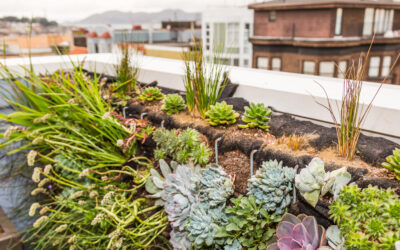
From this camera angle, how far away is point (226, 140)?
165 centimetres

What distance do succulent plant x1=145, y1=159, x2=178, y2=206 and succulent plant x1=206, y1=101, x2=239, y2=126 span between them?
299 millimetres

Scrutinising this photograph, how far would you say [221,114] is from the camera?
1715 mm

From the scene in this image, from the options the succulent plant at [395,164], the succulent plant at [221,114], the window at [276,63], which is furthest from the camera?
the window at [276,63]

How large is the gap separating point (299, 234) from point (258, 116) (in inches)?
24.6

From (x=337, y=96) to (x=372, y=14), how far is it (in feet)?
13.0

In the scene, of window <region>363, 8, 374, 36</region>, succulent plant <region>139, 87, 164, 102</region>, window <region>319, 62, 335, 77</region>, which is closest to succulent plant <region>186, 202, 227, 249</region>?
succulent plant <region>139, 87, 164, 102</region>

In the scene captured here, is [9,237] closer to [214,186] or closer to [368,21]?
[214,186]

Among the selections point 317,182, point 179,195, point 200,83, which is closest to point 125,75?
point 200,83

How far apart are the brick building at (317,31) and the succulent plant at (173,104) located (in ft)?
8.80

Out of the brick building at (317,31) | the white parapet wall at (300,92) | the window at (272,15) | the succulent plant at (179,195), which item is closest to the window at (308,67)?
the brick building at (317,31)

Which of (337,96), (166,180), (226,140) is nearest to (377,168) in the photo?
(337,96)

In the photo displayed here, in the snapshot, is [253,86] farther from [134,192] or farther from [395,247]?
[395,247]

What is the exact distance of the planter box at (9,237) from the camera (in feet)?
6.86

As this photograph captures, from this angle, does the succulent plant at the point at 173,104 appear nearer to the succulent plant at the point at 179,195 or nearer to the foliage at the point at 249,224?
the succulent plant at the point at 179,195
